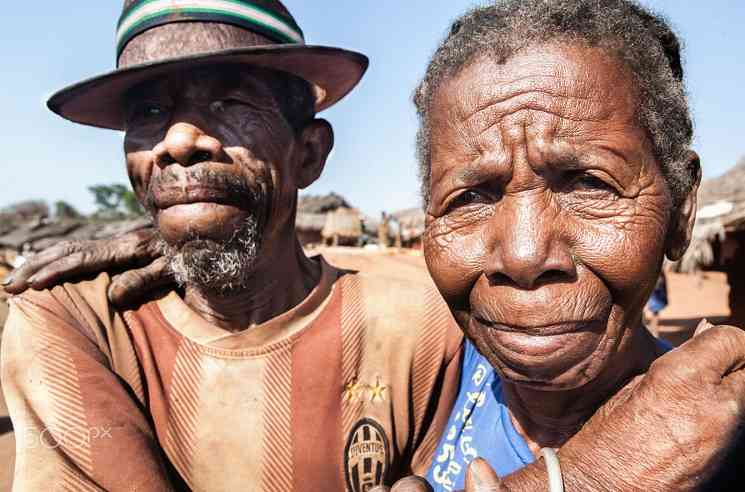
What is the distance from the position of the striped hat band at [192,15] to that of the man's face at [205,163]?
183mm

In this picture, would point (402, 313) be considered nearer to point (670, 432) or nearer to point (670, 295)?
point (670, 432)

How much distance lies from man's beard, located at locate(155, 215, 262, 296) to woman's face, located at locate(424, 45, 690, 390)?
39.5 inches

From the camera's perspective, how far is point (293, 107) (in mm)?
2387

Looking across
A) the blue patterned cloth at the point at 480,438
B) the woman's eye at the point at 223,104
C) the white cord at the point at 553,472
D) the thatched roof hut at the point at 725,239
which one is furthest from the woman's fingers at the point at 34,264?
A: the thatched roof hut at the point at 725,239

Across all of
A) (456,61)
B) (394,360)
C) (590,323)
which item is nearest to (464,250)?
(590,323)

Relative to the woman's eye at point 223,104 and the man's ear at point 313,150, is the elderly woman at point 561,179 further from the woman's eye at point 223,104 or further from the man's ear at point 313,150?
the man's ear at point 313,150

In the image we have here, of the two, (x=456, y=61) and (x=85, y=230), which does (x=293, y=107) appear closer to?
(x=456, y=61)

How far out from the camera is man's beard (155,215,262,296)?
6.81 feet

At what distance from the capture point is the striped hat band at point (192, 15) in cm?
210

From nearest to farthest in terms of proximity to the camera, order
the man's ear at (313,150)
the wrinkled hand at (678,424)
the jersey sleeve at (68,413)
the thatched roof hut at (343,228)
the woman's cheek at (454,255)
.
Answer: the wrinkled hand at (678,424), the woman's cheek at (454,255), the jersey sleeve at (68,413), the man's ear at (313,150), the thatched roof hut at (343,228)

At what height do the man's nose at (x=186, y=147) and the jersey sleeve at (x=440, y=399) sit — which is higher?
the man's nose at (x=186, y=147)

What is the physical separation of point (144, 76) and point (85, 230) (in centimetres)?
2584

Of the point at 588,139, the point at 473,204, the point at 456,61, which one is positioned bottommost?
the point at 473,204

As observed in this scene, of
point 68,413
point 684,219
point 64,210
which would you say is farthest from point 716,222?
point 64,210
